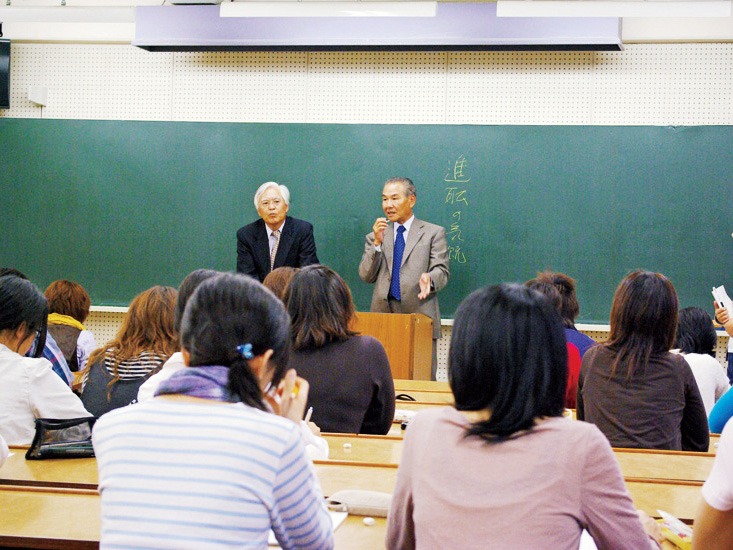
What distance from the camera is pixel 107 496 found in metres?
1.49

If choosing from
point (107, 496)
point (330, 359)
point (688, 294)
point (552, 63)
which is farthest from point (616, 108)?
point (107, 496)

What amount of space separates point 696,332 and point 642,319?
1.29m

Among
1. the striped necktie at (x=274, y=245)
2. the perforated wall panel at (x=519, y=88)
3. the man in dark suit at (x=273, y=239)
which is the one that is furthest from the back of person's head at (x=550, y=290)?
the perforated wall panel at (x=519, y=88)

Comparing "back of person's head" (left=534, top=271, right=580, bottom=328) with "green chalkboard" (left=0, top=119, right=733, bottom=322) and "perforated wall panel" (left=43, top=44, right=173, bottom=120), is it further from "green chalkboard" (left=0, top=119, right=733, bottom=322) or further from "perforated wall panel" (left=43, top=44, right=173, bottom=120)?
"perforated wall panel" (left=43, top=44, right=173, bottom=120)

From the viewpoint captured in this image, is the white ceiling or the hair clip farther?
the white ceiling

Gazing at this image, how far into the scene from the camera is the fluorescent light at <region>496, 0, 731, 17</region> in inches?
200

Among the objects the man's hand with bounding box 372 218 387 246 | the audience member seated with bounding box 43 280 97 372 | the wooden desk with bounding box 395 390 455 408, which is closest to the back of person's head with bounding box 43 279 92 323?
the audience member seated with bounding box 43 280 97 372

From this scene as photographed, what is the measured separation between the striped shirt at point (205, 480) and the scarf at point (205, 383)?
19 mm

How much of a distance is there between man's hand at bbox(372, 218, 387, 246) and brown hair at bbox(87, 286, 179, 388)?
2.92 metres

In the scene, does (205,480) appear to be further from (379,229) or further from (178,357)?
(379,229)

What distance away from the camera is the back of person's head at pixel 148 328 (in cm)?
317

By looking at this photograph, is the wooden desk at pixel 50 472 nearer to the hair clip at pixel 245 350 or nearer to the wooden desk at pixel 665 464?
the hair clip at pixel 245 350

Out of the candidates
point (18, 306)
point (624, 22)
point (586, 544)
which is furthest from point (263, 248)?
point (586, 544)

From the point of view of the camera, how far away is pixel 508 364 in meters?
1.53
